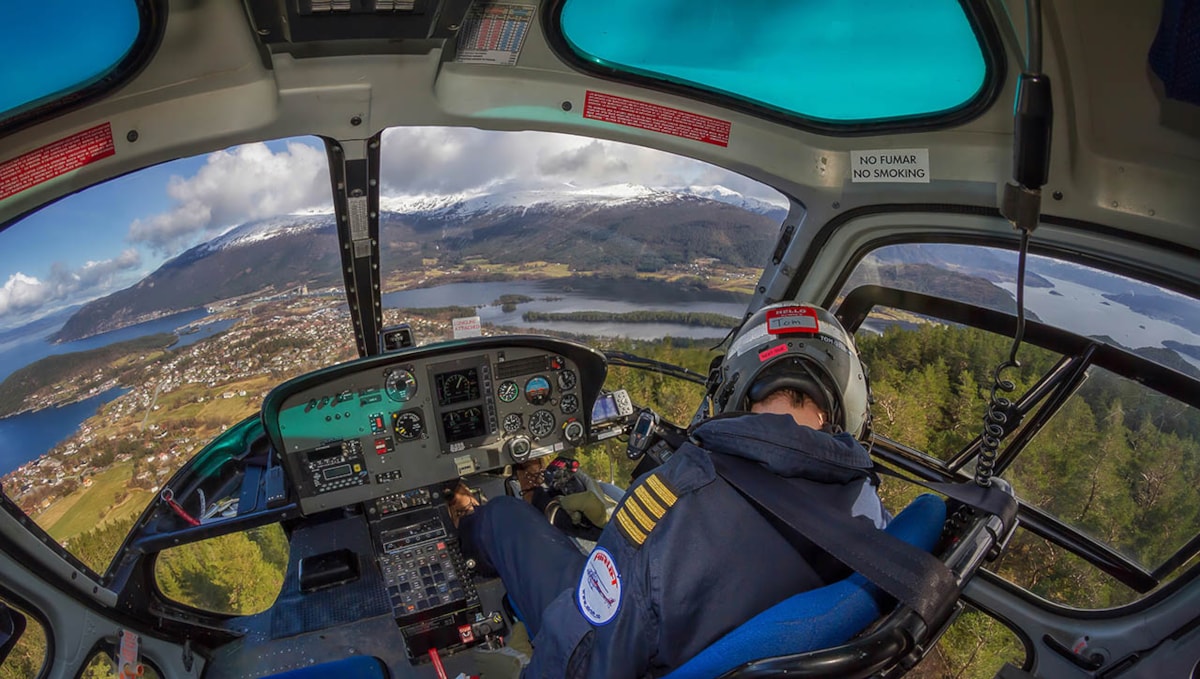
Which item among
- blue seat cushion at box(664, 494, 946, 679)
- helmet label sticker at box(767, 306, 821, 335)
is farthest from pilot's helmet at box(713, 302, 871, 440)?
blue seat cushion at box(664, 494, 946, 679)

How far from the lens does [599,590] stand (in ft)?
4.54

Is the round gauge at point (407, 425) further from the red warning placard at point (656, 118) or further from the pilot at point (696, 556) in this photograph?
the pilot at point (696, 556)

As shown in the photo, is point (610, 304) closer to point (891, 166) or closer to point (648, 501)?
point (891, 166)

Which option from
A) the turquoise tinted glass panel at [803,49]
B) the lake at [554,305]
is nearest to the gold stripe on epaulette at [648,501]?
the turquoise tinted glass panel at [803,49]

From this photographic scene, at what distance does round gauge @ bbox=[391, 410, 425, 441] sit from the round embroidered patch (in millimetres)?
1863

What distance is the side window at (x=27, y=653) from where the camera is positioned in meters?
2.45

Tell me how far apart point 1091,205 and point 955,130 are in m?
0.50

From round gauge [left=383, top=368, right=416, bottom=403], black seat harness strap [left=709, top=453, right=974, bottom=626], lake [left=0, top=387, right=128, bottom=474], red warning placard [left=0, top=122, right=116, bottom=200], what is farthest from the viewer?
round gauge [left=383, top=368, right=416, bottom=403]

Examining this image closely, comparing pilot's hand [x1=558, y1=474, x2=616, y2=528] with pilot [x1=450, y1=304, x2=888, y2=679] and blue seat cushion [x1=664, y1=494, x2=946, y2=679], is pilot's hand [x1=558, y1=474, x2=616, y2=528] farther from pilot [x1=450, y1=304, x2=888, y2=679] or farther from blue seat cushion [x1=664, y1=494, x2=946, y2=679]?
blue seat cushion [x1=664, y1=494, x2=946, y2=679]

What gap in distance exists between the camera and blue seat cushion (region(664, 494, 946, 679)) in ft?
3.60

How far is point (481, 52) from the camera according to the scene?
8.00 ft

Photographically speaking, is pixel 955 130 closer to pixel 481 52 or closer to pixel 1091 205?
pixel 1091 205

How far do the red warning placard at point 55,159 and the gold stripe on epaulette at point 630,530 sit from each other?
2.02 m

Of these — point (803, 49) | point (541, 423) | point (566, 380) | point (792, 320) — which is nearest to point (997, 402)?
point (792, 320)
